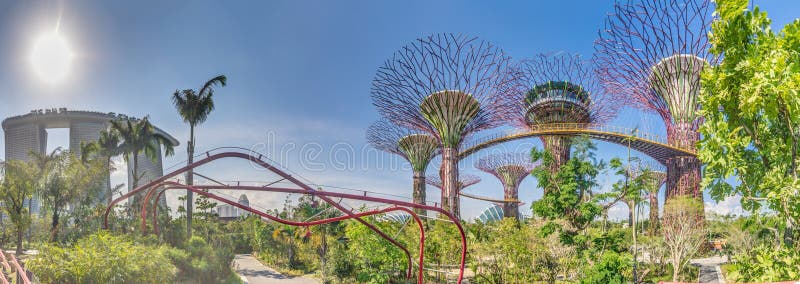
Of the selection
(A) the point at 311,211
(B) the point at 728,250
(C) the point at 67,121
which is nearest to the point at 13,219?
(A) the point at 311,211

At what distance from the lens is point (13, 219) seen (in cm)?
2430

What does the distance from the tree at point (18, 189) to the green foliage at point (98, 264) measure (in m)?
18.5

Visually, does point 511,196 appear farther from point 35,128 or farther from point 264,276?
point 35,128

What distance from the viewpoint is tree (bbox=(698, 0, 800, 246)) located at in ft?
16.3

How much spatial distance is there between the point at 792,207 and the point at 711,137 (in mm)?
1149

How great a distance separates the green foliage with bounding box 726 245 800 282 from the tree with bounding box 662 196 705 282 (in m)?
12.0

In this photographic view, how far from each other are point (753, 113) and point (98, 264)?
11714 mm

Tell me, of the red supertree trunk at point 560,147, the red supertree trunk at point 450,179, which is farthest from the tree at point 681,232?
the red supertree trunk at point 450,179

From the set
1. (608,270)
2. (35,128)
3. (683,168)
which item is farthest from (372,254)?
(35,128)

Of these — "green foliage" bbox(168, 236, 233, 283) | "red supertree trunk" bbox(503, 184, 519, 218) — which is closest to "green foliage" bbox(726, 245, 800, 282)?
"green foliage" bbox(168, 236, 233, 283)

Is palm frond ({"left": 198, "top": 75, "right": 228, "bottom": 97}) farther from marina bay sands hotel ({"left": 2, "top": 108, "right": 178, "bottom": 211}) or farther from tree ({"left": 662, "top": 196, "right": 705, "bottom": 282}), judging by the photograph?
marina bay sands hotel ({"left": 2, "top": 108, "right": 178, "bottom": 211})

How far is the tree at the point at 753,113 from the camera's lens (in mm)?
4977

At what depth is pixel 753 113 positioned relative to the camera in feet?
17.5

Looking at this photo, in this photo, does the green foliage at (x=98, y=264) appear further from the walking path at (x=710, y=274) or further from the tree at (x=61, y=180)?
the walking path at (x=710, y=274)
